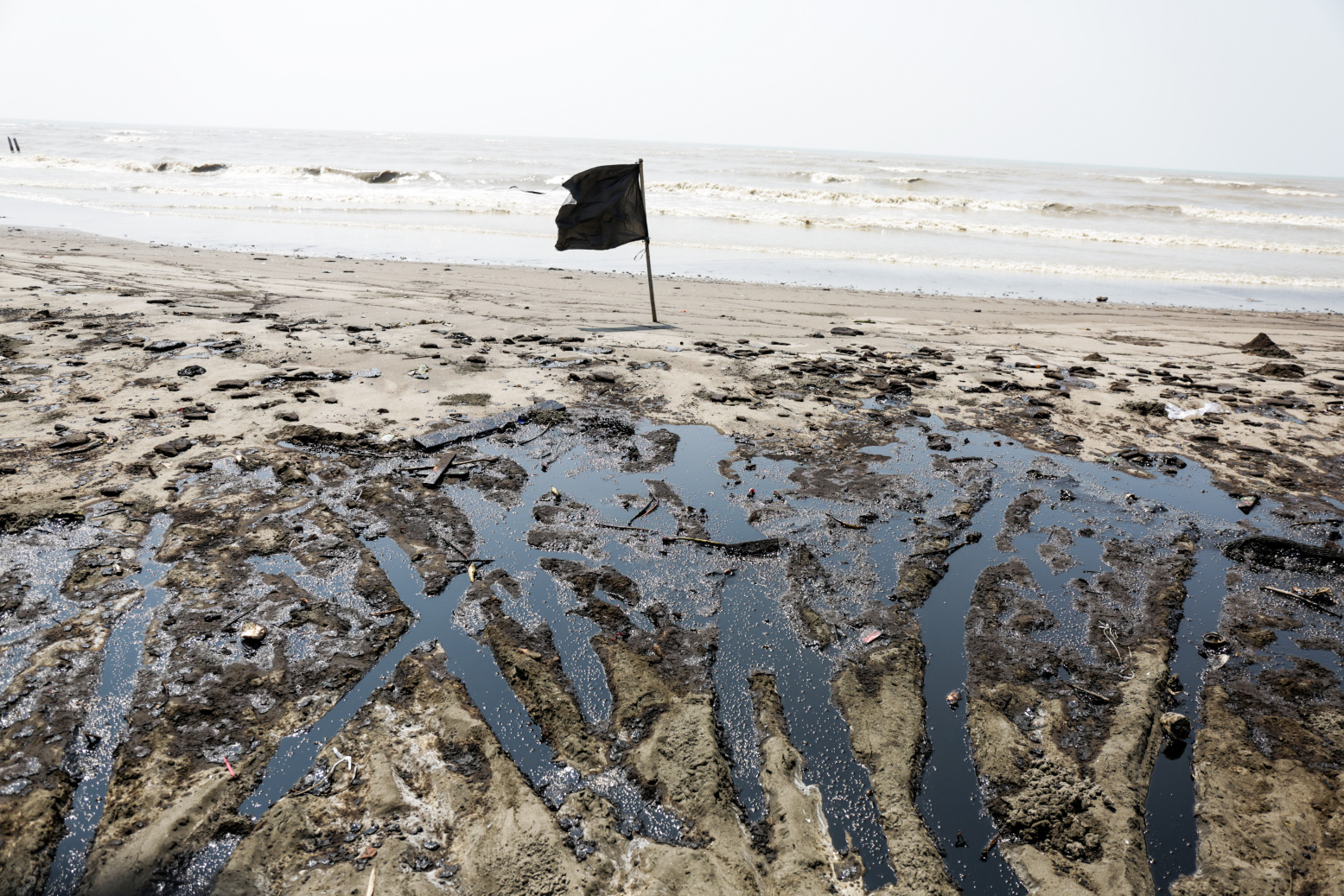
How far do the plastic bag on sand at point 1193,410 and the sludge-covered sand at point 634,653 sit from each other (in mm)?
785

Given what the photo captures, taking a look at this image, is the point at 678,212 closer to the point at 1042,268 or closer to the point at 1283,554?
the point at 1042,268

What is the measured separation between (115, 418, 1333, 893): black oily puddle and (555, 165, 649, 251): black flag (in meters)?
4.22

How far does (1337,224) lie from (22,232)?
1622 inches

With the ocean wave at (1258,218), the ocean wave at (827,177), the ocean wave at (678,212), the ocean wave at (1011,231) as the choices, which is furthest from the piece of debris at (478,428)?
the ocean wave at (827,177)

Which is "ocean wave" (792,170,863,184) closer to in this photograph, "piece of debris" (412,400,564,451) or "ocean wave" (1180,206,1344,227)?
"ocean wave" (1180,206,1344,227)

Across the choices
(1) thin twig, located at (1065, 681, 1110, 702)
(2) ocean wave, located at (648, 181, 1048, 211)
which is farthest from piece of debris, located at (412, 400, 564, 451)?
(2) ocean wave, located at (648, 181, 1048, 211)

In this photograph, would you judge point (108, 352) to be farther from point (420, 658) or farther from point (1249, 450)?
point (1249, 450)

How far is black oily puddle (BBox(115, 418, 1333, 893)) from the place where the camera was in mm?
2439

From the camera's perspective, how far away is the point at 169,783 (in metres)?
2.42

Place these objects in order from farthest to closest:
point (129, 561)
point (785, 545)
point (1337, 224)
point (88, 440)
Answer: point (1337, 224) → point (88, 440) → point (785, 545) → point (129, 561)

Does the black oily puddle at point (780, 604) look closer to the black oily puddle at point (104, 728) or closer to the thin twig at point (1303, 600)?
the thin twig at point (1303, 600)

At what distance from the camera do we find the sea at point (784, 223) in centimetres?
1459

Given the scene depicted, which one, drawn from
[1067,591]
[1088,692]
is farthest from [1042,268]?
[1088,692]

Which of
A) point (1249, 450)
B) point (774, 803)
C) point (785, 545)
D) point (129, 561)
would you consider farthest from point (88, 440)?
point (1249, 450)
